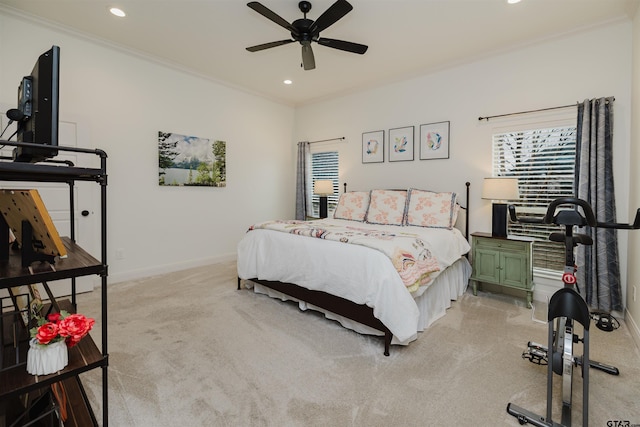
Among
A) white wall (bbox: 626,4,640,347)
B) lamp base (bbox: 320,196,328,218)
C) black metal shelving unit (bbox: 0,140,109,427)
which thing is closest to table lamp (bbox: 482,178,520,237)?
white wall (bbox: 626,4,640,347)

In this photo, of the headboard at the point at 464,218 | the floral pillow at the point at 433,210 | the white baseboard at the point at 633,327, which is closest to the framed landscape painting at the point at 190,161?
the floral pillow at the point at 433,210

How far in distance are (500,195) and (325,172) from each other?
2.92 meters

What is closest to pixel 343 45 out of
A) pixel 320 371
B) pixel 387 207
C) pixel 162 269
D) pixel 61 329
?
pixel 387 207

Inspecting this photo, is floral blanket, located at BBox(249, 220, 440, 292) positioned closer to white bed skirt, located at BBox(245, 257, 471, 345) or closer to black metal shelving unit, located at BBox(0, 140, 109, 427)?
white bed skirt, located at BBox(245, 257, 471, 345)

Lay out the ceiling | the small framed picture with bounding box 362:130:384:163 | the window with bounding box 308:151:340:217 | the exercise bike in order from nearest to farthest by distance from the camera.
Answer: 1. the exercise bike
2. the ceiling
3. the small framed picture with bounding box 362:130:384:163
4. the window with bounding box 308:151:340:217

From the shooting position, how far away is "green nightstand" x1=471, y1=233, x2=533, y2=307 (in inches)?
121

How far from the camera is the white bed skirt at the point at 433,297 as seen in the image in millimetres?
2533

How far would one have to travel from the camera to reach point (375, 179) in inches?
186

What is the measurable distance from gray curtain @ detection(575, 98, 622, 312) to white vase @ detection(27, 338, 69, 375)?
12.7 ft

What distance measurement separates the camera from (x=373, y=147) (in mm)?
4711

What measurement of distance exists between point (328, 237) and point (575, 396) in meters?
1.87

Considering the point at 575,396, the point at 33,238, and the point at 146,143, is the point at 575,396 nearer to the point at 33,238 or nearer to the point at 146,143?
the point at 33,238

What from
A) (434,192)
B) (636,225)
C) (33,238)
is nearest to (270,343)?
(33,238)

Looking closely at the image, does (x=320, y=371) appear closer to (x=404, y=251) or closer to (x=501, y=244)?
(x=404, y=251)
